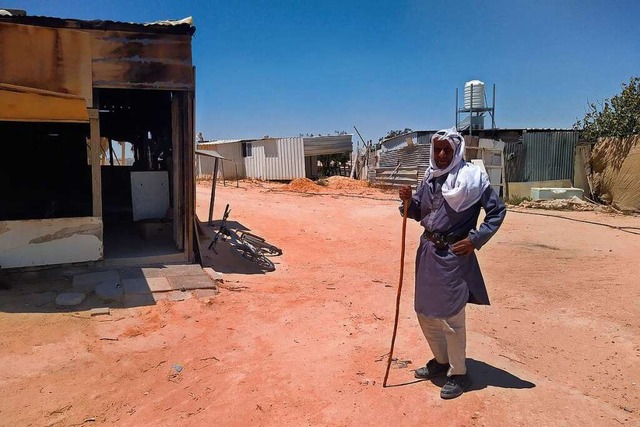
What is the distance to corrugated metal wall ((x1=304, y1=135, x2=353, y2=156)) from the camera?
1054 inches

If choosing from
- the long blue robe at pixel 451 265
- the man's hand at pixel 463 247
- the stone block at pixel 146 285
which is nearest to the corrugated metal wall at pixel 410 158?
the stone block at pixel 146 285

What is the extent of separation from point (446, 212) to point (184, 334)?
9.79 feet

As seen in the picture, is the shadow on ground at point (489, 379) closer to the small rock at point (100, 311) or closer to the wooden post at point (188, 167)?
the small rock at point (100, 311)

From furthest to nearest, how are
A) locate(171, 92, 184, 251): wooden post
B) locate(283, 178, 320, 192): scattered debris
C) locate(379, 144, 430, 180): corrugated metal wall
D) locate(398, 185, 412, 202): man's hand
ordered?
locate(283, 178, 320, 192): scattered debris < locate(379, 144, 430, 180): corrugated metal wall < locate(171, 92, 184, 251): wooden post < locate(398, 185, 412, 202): man's hand

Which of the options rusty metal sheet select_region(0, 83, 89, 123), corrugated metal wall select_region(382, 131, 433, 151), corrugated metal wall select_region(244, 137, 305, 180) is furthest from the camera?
corrugated metal wall select_region(244, 137, 305, 180)

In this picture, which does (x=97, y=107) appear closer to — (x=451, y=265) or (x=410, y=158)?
(x=451, y=265)

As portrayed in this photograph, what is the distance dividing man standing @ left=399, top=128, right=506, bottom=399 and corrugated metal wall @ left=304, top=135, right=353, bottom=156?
23.5 meters

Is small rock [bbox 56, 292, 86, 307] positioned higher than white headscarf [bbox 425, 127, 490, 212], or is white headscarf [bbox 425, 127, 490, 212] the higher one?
white headscarf [bbox 425, 127, 490, 212]

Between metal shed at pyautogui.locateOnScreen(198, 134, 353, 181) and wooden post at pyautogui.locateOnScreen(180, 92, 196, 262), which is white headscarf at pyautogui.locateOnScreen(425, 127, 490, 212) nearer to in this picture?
wooden post at pyautogui.locateOnScreen(180, 92, 196, 262)

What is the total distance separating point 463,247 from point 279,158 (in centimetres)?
2390

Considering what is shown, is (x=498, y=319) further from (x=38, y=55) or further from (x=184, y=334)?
(x=38, y=55)

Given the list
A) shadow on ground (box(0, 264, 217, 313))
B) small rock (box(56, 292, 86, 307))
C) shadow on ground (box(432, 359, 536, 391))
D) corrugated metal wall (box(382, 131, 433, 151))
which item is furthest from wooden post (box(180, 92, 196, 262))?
corrugated metal wall (box(382, 131, 433, 151))

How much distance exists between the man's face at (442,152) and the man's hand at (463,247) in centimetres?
56

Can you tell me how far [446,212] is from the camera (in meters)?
3.38
